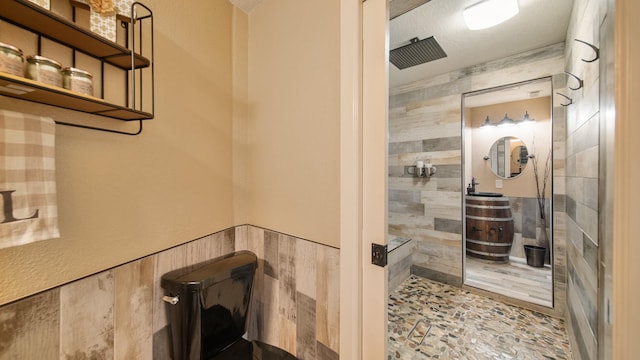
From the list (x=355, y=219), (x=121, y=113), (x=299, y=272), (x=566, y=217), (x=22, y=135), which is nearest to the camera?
(x=22, y=135)

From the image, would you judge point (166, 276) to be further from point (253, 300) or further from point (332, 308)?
point (332, 308)

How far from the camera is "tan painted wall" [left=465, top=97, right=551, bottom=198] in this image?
3.04m

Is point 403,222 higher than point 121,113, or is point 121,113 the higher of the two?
point 121,113

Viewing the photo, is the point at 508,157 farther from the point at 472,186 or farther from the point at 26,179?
the point at 26,179

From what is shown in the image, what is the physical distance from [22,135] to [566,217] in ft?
10.1

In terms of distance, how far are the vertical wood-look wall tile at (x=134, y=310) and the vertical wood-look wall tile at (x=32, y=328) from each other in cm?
15

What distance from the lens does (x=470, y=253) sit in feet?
10.1

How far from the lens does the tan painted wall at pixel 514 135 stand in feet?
9.96

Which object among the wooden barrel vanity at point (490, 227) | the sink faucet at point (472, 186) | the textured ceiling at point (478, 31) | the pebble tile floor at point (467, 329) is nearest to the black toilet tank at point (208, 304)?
the pebble tile floor at point (467, 329)

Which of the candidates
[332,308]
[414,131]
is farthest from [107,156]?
[414,131]

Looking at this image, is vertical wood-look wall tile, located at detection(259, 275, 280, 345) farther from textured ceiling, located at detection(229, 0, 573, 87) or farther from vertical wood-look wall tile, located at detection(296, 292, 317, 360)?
textured ceiling, located at detection(229, 0, 573, 87)

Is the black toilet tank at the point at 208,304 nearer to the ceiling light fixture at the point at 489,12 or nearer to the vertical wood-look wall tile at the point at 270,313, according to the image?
the vertical wood-look wall tile at the point at 270,313

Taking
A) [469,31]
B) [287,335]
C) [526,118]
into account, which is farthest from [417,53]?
[287,335]

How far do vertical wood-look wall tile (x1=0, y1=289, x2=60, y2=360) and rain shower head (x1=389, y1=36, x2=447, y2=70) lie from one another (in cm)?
263
